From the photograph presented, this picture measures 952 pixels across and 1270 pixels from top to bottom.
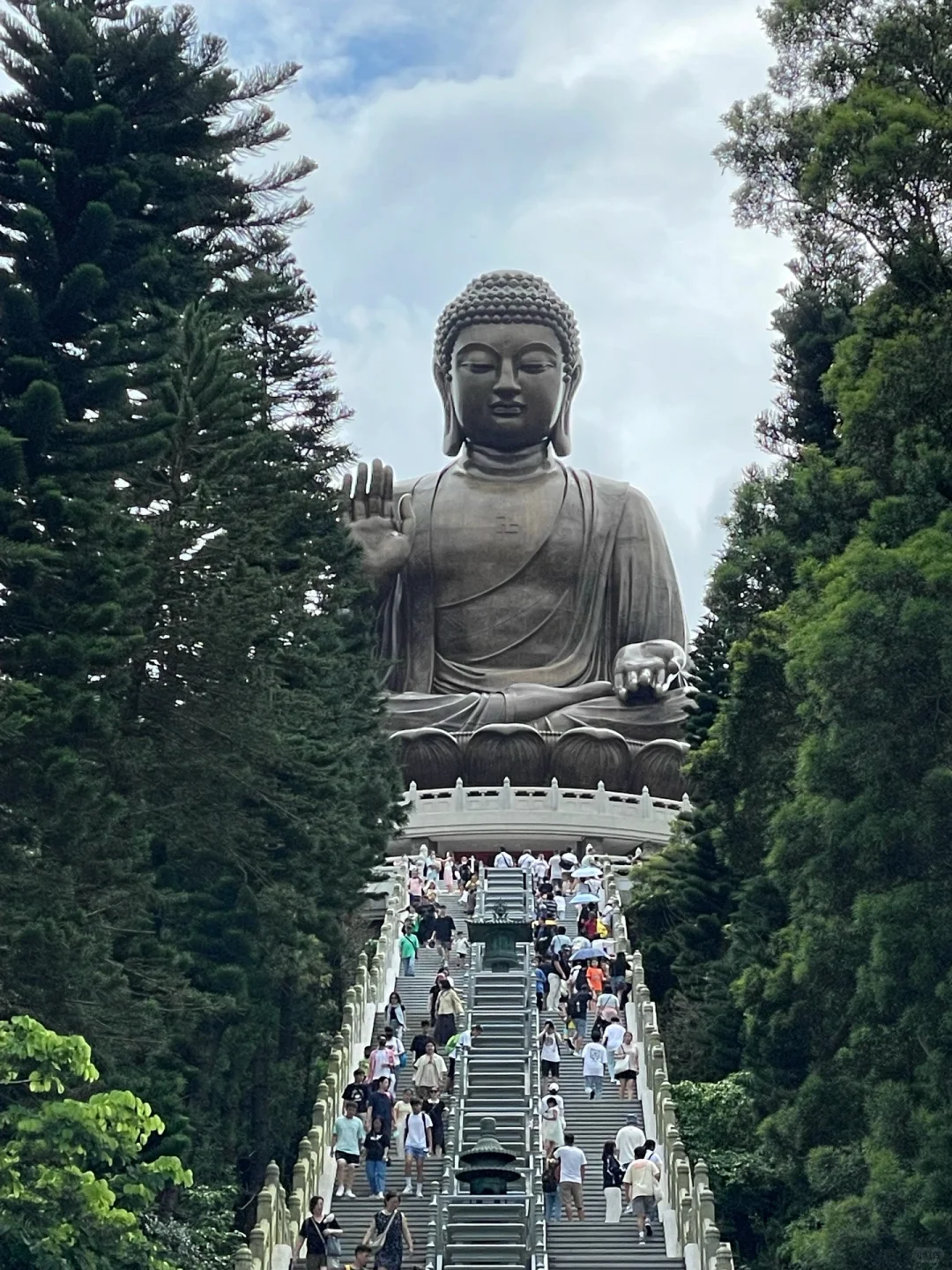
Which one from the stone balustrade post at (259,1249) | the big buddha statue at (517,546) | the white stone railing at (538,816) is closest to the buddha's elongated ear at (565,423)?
the big buddha statue at (517,546)

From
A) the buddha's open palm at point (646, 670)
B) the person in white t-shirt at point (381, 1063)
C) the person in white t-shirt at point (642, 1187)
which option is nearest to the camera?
the person in white t-shirt at point (642, 1187)

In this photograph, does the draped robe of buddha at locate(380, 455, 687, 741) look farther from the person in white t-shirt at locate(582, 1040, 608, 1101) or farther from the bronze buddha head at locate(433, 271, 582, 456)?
the person in white t-shirt at locate(582, 1040, 608, 1101)

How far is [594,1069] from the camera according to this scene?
19.5 m

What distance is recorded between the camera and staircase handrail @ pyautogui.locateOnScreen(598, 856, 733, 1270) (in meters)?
15.2

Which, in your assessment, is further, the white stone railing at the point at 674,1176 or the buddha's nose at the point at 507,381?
the buddha's nose at the point at 507,381

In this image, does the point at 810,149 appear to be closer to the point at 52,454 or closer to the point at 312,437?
the point at 52,454

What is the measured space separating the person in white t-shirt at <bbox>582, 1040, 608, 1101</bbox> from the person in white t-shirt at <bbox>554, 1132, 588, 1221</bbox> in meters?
2.51

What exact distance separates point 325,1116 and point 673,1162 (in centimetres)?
251

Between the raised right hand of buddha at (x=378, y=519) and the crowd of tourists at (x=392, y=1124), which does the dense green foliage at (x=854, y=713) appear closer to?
the crowd of tourists at (x=392, y=1124)

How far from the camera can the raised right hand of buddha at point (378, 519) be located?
34.2 m

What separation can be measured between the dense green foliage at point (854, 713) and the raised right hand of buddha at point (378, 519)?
1419cm

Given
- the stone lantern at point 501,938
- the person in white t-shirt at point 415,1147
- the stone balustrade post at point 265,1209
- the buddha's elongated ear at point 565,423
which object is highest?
the buddha's elongated ear at point 565,423

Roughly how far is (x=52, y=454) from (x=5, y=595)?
1036mm

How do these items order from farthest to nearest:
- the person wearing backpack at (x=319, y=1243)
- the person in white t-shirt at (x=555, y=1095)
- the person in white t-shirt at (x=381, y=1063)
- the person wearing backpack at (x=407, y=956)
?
the person wearing backpack at (x=407, y=956)
the person in white t-shirt at (x=381, y=1063)
the person in white t-shirt at (x=555, y=1095)
the person wearing backpack at (x=319, y=1243)
